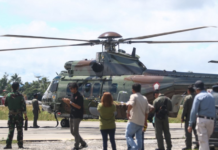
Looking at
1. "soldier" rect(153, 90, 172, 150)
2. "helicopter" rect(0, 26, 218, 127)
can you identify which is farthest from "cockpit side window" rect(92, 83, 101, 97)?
"soldier" rect(153, 90, 172, 150)

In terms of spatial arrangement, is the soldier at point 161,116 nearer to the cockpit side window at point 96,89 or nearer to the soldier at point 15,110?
the soldier at point 15,110

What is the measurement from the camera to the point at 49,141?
525 inches

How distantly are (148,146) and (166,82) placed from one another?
636 cm

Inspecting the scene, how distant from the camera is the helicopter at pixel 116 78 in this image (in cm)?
1812

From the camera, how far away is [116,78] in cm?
1898

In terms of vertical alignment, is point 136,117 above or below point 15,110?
below

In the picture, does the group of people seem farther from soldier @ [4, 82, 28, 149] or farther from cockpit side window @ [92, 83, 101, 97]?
cockpit side window @ [92, 83, 101, 97]

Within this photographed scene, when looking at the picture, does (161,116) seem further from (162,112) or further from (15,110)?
(15,110)

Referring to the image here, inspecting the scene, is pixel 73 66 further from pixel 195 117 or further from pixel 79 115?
pixel 195 117

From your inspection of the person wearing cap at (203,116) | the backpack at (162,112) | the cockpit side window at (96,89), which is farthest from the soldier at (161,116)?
the cockpit side window at (96,89)

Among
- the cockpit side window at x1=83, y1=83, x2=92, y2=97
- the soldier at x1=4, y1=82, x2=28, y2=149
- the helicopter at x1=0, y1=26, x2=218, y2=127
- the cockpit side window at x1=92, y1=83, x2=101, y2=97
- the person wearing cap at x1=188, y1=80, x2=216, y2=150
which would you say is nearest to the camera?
the person wearing cap at x1=188, y1=80, x2=216, y2=150

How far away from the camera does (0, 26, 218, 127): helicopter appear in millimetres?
18125

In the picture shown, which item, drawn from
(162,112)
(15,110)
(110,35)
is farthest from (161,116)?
(110,35)

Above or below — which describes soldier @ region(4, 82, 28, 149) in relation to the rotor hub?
below
